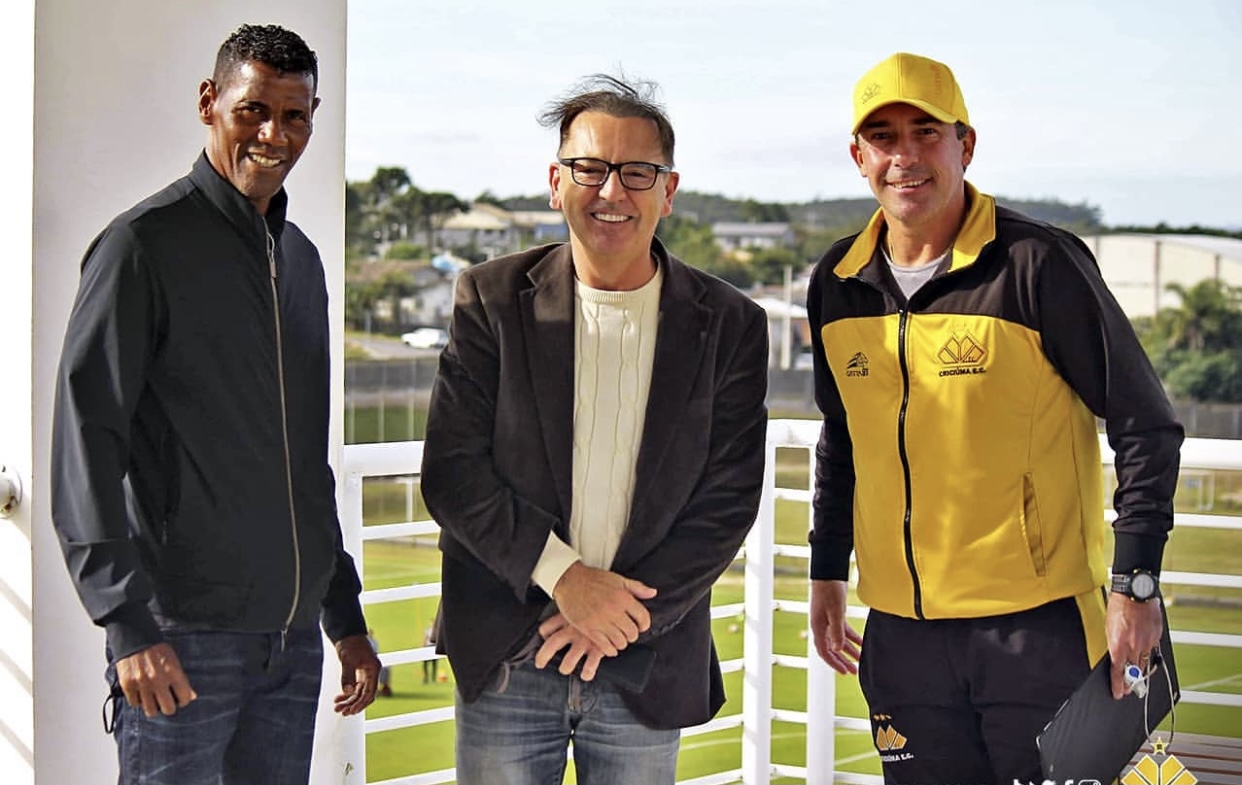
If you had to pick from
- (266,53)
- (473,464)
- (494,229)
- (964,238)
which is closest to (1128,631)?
(964,238)

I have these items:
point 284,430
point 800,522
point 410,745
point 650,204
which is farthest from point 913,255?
point 410,745

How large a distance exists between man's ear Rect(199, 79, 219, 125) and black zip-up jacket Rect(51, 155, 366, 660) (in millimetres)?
63

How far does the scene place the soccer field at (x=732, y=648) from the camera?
67.0 feet

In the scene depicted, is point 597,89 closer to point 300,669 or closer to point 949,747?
point 300,669

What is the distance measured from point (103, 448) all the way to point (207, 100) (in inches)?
19.3

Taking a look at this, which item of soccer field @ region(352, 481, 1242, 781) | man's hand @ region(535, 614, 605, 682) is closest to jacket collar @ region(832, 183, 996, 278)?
man's hand @ region(535, 614, 605, 682)

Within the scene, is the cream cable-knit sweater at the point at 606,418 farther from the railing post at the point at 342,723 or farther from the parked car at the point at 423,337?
the parked car at the point at 423,337

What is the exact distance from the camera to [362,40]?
92.1 ft

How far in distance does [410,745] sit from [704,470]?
27242mm

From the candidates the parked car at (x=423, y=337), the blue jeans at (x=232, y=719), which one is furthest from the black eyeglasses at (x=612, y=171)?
the parked car at (x=423, y=337)

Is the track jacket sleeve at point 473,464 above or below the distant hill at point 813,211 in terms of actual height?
below

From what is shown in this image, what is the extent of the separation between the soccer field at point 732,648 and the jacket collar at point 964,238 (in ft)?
53.4

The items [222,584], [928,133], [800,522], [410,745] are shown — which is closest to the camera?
[222,584]

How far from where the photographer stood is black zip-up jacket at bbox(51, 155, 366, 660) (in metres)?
1.63
